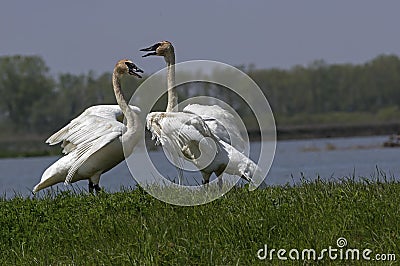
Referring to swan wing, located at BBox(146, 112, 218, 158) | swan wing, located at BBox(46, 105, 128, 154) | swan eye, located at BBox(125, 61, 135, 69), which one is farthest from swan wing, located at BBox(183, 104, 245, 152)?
swan eye, located at BBox(125, 61, 135, 69)

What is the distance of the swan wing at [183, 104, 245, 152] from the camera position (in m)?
11.8

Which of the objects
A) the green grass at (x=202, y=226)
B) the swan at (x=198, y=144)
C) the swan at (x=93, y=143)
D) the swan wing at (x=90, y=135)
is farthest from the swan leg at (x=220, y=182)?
the swan wing at (x=90, y=135)

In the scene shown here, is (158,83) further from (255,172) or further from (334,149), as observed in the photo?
(334,149)

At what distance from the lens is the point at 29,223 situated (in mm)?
9133

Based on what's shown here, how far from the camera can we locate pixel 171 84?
1297 centimetres

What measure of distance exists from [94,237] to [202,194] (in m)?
1.46

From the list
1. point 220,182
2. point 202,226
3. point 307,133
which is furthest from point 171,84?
point 307,133

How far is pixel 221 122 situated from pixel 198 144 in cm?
66

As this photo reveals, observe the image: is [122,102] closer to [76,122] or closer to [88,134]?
[76,122]

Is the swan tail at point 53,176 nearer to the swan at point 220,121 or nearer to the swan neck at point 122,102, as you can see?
the swan neck at point 122,102

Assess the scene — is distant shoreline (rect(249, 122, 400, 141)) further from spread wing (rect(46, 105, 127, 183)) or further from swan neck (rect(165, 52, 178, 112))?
spread wing (rect(46, 105, 127, 183))

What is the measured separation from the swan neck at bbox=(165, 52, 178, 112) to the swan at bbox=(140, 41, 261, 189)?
638 mm

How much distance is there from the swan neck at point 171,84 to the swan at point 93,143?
49 cm

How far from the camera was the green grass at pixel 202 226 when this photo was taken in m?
7.32
